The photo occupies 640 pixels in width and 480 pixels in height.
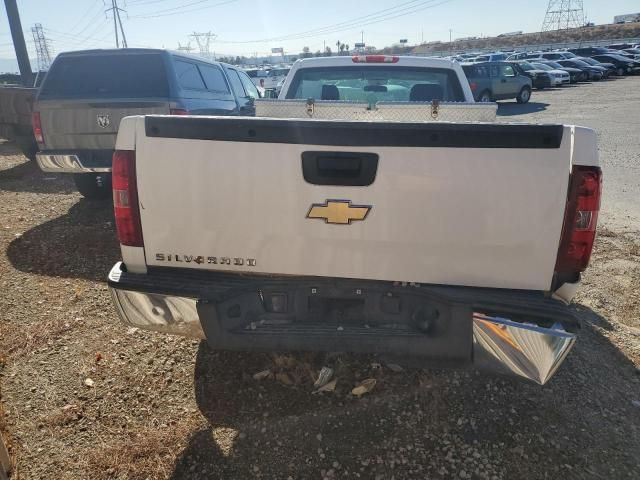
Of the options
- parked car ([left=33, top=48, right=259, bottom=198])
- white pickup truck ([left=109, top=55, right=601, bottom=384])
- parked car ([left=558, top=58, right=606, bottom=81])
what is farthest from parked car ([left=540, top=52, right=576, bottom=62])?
white pickup truck ([left=109, top=55, right=601, bottom=384])

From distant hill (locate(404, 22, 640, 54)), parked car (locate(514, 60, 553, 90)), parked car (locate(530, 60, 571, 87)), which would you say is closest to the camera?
parked car (locate(514, 60, 553, 90))

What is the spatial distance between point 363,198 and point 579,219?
0.97 meters

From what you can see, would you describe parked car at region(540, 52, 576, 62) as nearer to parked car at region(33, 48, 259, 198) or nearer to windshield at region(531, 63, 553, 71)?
windshield at region(531, 63, 553, 71)

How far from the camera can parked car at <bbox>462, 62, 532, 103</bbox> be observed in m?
21.0

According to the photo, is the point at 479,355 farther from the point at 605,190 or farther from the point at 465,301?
the point at 605,190

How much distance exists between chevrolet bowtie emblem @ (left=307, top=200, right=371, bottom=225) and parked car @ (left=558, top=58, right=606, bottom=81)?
36.5 meters

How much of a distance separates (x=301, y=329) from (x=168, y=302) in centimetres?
69

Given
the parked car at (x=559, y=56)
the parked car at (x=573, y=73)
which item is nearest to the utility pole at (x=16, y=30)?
the parked car at (x=573, y=73)

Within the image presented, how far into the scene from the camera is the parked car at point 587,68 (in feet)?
106

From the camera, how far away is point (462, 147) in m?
2.08

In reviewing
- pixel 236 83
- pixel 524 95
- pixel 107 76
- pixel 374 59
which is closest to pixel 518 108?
pixel 524 95

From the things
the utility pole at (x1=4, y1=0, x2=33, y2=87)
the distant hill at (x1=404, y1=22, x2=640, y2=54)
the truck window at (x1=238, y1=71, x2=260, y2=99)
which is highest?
the distant hill at (x1=404, y1=22, x2=640, y2=54)

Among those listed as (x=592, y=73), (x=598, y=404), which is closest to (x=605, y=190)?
(x=598, y=404)

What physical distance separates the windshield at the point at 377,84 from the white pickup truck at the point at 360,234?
98.3 inches
